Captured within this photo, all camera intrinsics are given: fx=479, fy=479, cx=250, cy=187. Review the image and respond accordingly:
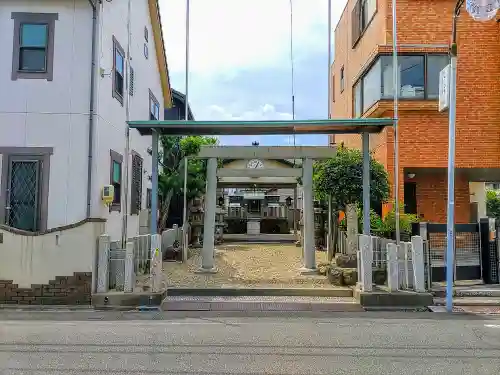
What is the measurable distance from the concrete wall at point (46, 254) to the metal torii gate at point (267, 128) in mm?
1568

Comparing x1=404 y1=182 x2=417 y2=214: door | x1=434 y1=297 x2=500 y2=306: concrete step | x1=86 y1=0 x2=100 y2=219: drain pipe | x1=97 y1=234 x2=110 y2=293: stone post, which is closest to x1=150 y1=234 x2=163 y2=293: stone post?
x1=97 y1=234 x2=110 y2=293: stone post

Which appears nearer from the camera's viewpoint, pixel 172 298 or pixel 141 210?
pixel 172 298

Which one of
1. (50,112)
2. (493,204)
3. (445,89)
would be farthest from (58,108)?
(493,204)

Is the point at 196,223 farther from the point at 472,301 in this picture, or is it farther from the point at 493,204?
the point at 493,204

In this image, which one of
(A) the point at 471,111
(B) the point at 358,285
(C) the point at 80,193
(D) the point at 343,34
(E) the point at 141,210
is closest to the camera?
(B) the point at 358,285

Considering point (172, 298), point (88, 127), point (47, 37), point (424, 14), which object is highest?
point (424, 14)

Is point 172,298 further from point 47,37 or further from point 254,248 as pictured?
point 254,248

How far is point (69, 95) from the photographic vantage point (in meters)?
10.9

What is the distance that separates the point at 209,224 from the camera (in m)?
12.6

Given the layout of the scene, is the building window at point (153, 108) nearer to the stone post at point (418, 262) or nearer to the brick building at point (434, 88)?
the brick building at point (434, 88)

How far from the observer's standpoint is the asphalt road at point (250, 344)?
5370 mm

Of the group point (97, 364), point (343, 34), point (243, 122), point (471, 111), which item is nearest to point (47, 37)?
point (243, 122)

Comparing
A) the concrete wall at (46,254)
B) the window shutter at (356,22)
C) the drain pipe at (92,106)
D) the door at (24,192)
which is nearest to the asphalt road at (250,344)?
the concrete wall at (46,254)

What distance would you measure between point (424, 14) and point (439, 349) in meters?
11.7
